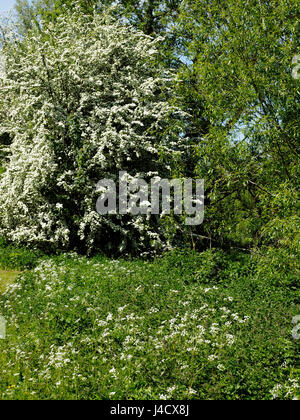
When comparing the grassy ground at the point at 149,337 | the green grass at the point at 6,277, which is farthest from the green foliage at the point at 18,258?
the grassy ground at the point at 149,337

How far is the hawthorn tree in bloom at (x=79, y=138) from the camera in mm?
10648

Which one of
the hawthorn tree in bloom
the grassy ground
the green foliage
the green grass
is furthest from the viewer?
the hawthorn tree in bloom

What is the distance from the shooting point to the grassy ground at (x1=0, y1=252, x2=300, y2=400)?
436cm

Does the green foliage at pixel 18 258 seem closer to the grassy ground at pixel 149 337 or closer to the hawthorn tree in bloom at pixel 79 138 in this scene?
the hawthorn tree in bloom at pixel 79 138

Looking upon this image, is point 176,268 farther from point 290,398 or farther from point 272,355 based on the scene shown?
point 290,398

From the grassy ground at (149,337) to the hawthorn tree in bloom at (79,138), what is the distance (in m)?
2.67

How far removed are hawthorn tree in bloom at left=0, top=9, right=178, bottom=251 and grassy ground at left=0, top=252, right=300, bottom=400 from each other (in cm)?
267

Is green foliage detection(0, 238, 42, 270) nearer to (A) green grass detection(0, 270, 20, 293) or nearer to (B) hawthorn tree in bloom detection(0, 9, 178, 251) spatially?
(A) green grass detection(0, 270, 20, 293)

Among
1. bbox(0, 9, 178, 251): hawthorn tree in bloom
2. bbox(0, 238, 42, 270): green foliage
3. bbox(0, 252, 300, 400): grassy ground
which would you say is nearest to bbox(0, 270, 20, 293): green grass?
bbox(0, 238, 42, 270): green foliage

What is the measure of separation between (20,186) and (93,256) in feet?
8.66

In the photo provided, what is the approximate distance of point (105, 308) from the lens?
634 centimetres

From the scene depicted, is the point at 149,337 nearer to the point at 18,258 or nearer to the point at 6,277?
the point at 6,277
